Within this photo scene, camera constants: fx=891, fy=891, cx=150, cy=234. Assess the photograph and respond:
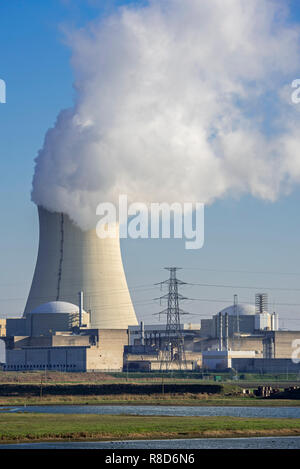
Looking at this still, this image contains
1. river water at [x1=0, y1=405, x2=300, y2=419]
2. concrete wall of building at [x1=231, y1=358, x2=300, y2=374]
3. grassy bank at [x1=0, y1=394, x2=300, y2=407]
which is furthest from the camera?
concrete wall of building at [x1=231, y1=358, x2=300, y2=374]

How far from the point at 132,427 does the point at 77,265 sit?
37177 mm

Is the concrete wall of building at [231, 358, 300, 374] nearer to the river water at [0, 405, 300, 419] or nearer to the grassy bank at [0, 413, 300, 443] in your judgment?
the river water at [0, 405, 300, 419]

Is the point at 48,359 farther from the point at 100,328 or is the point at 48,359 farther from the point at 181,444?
the point at 181,444

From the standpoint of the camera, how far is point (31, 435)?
29.6 metres

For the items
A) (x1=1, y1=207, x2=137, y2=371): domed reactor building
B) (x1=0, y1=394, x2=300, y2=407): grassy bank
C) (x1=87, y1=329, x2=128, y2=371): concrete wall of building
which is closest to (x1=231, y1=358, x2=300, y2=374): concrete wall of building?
(x1=1, y1=207, x2=137, y2=371): domed reactor building

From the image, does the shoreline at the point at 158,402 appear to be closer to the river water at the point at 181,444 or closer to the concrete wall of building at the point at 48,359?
the river water at the point at 181,444

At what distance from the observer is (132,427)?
105 ft

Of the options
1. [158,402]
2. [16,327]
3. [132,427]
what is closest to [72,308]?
[16,327]

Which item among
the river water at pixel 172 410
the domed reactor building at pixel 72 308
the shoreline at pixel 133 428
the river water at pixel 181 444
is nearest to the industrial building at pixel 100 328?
the domed reactor building at pixel 72 308

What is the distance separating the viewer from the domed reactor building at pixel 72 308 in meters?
68.4

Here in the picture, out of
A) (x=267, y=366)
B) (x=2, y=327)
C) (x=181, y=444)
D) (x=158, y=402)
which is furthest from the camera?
(x=2, y=327)

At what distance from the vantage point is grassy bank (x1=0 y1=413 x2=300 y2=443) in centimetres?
2994

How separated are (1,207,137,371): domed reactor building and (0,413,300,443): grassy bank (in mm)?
32141
